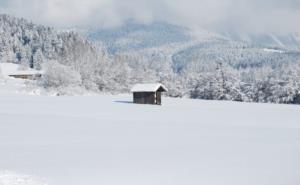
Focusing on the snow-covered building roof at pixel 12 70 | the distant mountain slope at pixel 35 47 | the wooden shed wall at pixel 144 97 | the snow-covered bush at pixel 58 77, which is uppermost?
the distant mountain slope at pixel 35 47

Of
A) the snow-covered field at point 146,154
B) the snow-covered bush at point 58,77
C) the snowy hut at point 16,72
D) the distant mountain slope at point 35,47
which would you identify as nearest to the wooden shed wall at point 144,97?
the snow-covered bush at point 58,77

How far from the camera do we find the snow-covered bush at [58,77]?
94.2m

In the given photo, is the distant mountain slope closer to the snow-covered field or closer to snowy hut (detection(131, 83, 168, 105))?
snowy hut (detection(131, 83, 168, 105))

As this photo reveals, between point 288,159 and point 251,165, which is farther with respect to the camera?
point 288,159

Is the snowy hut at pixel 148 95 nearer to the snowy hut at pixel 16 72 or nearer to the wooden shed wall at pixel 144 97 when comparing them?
the wooden shed wall at pixel 144 97

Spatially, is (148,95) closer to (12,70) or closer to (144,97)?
(144,97)

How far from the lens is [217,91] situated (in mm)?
93375

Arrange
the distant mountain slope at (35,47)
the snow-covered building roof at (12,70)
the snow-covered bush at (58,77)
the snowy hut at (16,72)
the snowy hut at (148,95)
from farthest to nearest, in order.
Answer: the distant mountain slope at (35,47)
the snow-covered building roof at (12,70)
the snowy hut at (16,72)
the snow-covered bush at (58,77)
the snowy hut at (148,95)

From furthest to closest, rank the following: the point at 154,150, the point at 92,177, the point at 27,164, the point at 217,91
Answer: the point at 217,91 < the point at 154,150 < the point at 27,164 < the point at 92,177

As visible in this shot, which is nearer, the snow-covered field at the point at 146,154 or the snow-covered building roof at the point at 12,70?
the snow-covered field at the point at 146,154

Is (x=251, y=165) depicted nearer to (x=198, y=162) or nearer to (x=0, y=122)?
(x=198, y=162)

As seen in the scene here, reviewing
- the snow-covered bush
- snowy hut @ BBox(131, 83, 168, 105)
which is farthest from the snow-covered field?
the snow-covered bush

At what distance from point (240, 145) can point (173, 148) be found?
438 cm

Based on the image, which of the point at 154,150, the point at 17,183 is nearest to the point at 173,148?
the point at 154,150
